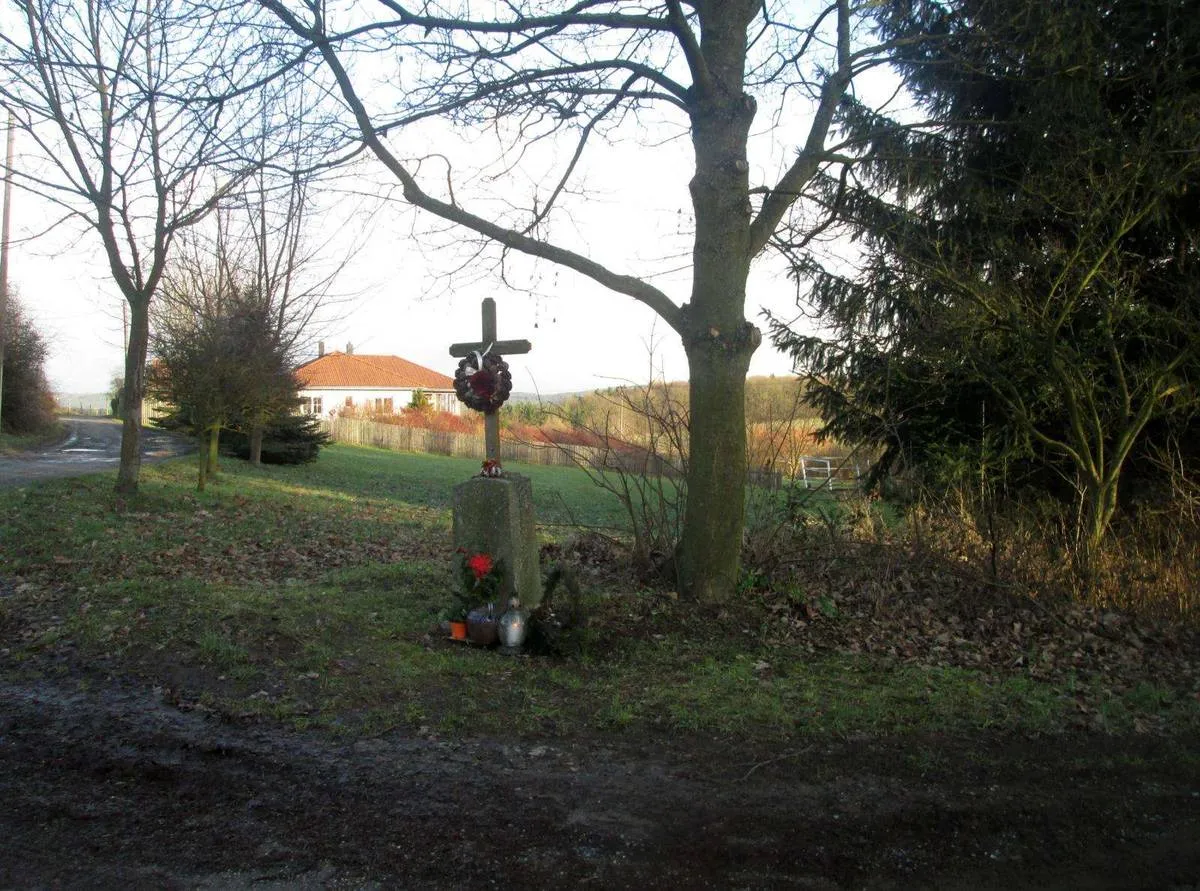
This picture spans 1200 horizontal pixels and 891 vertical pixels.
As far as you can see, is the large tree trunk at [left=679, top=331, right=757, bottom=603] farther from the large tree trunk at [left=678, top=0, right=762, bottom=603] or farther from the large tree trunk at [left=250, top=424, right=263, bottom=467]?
the large tree trunk at [left=250, top=424, right=263, bottom=467]

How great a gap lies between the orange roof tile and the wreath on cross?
58.6 m

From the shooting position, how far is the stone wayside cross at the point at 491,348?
7500 mm

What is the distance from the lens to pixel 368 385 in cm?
6688

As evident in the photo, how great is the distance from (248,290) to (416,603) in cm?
1399

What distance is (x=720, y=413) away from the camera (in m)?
7.44

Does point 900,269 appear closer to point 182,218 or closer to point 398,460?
point 182,218

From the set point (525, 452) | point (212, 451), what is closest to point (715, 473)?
point (212, 451)

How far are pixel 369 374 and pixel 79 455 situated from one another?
1682 inches

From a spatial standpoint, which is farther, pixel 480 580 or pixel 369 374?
pixel 369 374

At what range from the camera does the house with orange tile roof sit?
6419cm

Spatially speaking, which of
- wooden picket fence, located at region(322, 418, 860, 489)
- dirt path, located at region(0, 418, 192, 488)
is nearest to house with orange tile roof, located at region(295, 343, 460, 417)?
wooden picket fence, located at region(322, 418, 860, 489)

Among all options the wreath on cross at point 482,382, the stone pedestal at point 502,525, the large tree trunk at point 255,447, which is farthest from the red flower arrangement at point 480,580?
the large tree trunk at point 255,447

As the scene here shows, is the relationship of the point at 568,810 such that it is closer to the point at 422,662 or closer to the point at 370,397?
the point at 422,662

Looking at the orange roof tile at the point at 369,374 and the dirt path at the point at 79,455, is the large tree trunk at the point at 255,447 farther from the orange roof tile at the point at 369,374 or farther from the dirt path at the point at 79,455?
the orange roof tile at the point at 369,374
